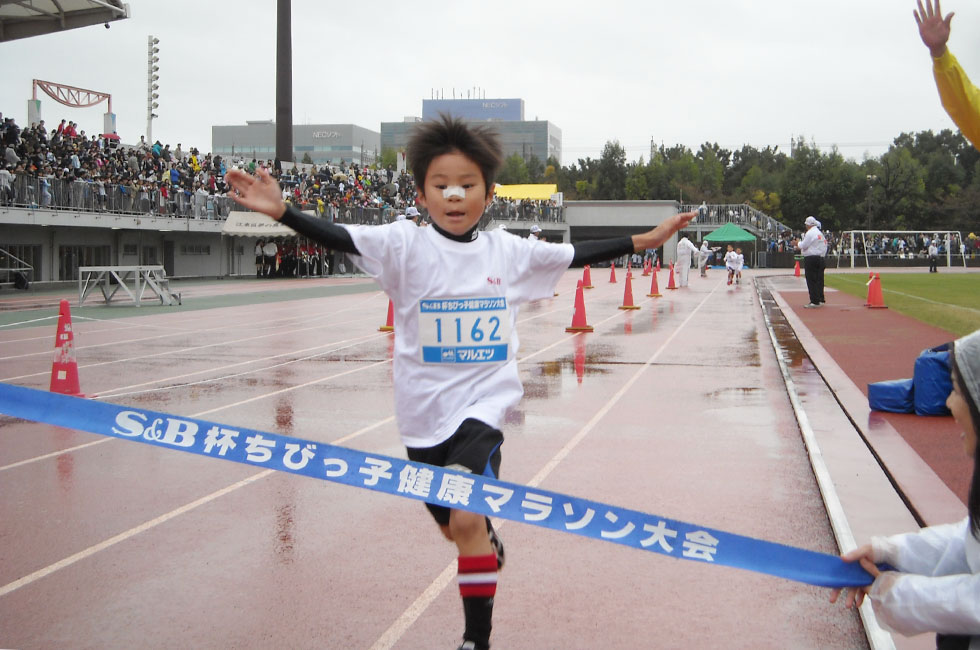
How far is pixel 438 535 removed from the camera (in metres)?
5.45

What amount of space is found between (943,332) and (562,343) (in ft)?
22.5

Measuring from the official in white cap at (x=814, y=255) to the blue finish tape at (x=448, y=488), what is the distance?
57.9ft

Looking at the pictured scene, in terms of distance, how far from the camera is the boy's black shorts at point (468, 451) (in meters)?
3.38

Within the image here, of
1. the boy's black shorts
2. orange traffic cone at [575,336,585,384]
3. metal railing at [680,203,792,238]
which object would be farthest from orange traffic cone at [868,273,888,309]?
metal railing at [680,203,792,238]

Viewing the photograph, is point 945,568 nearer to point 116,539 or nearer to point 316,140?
point 116,539

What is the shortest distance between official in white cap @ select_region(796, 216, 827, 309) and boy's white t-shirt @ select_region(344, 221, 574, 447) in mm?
17095

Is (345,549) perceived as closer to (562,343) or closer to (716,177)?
(562,343)

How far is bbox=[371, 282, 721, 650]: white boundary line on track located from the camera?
4.00 meters

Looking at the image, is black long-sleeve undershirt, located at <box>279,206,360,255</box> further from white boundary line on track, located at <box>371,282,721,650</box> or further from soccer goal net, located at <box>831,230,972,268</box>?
soccer goal net, located at <box>831,230,972,268</box>

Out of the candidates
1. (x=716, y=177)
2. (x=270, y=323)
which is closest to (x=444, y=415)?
(x=270, y=323)

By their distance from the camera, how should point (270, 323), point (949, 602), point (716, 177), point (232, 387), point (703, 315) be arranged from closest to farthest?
point (949, 602)
point (232, 387)
point (270, 323)
point (703, 315)
point (716, 177)

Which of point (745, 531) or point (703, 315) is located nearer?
point (745, 531)

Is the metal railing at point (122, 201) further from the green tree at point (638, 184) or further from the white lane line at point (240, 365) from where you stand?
the green tree at point (638, 184)

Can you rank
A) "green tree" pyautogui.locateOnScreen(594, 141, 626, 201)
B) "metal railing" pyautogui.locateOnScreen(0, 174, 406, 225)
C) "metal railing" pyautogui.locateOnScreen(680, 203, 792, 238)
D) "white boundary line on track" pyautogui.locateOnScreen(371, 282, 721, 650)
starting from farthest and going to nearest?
"green tree" pyautogui.locateOnScreen(594, 141, 626, 201), "metal railing" pyautogui.locateOnScreen(680, 203, 792, 238), "metal railing" pyautogui.locateOnScreen(0, 174, 406, 225), "white boundary line on track" pyautogui.locateOnScreen(371, 282, 721, 650)
